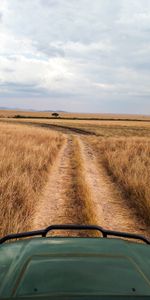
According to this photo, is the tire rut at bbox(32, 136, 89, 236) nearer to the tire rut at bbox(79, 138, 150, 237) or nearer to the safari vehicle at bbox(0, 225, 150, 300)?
the tire rut at bbox(79, 138, 150, 237)

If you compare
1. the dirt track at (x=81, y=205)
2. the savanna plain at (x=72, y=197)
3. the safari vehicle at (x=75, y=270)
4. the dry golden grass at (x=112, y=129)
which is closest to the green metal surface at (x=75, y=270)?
the safari vehicle at (x=75, y=270)

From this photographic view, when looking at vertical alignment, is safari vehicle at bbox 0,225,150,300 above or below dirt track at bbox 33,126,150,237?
above

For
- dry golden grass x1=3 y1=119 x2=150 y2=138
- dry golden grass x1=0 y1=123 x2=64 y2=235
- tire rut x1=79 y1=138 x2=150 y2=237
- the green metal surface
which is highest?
the green metal surface

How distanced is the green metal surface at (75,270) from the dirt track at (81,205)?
13.1 ft

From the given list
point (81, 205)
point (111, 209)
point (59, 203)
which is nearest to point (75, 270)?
point (81, 205)

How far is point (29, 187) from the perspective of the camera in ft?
26.8

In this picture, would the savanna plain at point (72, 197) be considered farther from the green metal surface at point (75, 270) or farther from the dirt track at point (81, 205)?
the green metal surface at point (75, 270)

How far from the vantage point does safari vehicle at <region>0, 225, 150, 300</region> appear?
143cm

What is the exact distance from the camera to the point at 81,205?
718cm

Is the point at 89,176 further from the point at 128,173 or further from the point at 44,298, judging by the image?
the point at 44,298

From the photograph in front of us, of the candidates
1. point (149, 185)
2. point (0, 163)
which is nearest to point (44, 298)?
point (149, 185)

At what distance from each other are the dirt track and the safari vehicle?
Result: 13.1 ft

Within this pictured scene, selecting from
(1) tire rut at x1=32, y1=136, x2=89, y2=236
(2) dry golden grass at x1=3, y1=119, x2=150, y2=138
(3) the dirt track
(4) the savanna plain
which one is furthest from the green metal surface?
(2) dry golden grass at x1=3, y1=119, x2=150, y2=138

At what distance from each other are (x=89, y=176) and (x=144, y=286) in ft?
30.8
